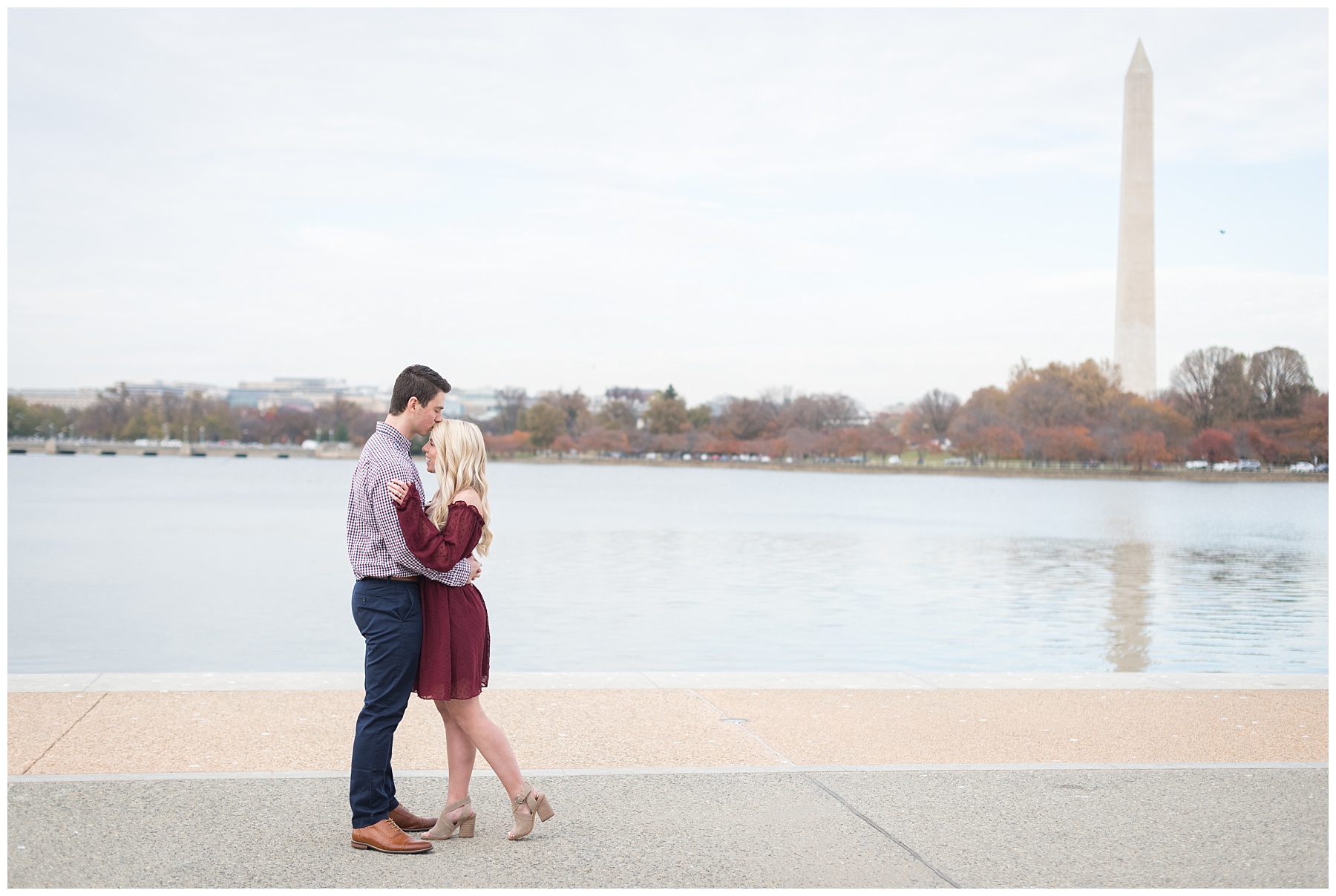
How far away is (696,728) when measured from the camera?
25.7 ft

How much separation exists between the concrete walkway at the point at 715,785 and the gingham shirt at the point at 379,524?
116 centimetres

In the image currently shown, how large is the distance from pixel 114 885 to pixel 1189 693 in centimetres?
715

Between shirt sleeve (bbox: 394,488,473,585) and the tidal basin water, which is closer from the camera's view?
shirt sleeve (bbox: 394,488,473,585)

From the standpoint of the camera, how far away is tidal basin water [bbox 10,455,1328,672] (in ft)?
58.2

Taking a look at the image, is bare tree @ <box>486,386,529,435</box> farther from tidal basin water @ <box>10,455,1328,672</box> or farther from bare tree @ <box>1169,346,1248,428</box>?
tidal basin water @ <box>10,455,1328,672</box>

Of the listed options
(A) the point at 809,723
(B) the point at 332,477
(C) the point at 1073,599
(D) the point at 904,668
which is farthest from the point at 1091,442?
(A) the point at 809,723

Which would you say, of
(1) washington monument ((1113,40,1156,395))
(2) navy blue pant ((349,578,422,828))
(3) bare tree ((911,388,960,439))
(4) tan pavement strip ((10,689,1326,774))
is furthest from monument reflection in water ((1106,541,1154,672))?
(3) bare tree ((911,388,960,439))

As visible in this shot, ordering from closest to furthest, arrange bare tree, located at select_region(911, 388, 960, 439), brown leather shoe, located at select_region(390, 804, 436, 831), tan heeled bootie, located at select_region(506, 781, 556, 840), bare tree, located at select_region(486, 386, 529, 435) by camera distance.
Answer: tan heeled bootie, located at select_region(506, 781, 556, 840) < brown leather shoe, located at select_region(390, 804, 436, 831) < bare tree, located at select_region(911, 388, 960, 439) < bare tree, located at select_region(486, 386, 529, 435)

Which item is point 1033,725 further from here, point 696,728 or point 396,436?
point 396,436

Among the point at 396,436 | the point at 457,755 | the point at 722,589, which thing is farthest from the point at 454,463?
the point at 722,589

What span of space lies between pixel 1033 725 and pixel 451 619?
4.12 m

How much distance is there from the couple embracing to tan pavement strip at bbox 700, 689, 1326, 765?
214 cm

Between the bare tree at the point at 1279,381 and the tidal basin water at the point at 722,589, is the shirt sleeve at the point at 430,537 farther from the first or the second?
the bare tree at the point at 1279,381

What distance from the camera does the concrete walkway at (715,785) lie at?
5.18 m
